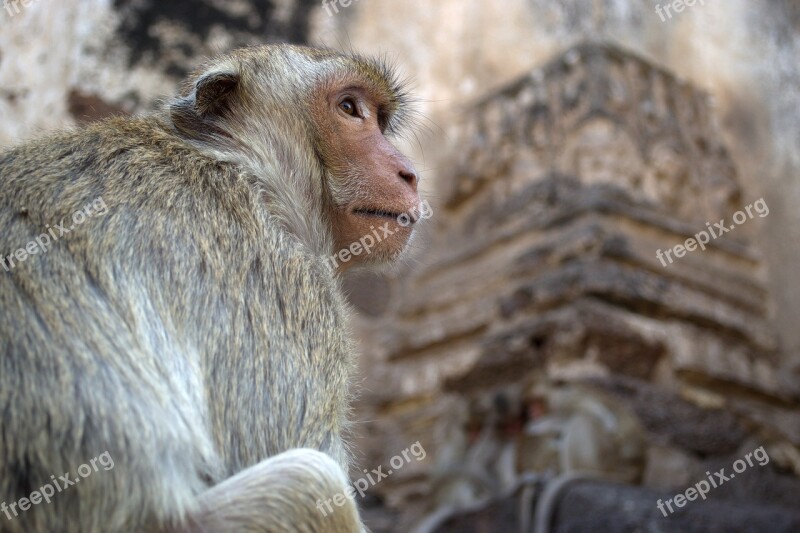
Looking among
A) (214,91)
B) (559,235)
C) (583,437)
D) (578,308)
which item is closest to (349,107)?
(214,91)

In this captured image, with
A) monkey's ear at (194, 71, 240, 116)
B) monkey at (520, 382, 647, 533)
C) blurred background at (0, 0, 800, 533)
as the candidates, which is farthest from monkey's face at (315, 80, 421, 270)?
monkey at (520, 382, 647, 533)

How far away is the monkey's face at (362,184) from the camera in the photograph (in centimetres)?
253

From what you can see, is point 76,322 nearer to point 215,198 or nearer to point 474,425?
point 215,198

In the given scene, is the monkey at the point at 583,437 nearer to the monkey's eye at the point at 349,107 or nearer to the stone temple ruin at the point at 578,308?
the stone temple ruin at the point at 578,308

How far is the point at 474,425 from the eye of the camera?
5.37 meters

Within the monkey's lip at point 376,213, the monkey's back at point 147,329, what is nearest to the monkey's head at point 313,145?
the monkey's lip at point 376,213

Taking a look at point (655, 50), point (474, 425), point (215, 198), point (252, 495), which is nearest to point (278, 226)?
point (215, 198)

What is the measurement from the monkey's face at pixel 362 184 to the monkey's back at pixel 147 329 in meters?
0.31

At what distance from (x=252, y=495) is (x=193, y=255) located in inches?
21.3

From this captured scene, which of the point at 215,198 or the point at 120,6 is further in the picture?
the point at 120,6

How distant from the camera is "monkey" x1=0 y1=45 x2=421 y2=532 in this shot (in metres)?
1.71

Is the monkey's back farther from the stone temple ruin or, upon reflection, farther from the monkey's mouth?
the stone temple ruin

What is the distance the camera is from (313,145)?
2.59 m

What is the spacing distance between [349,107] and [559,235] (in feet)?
12.4
